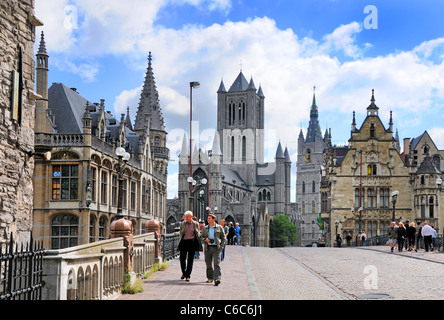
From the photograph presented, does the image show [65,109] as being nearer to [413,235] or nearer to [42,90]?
[42,90]

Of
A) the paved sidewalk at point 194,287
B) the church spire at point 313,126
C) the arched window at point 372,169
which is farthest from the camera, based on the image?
the church spire at point 313,126

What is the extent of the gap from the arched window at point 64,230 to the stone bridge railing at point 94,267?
20341 millimetres

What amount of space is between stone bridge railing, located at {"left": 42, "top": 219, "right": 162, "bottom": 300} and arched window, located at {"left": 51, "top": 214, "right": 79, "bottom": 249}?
2034cm

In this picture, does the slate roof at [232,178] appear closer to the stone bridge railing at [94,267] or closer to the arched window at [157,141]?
the arched window at [157,141]

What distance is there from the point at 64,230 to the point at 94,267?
2657 centimetres

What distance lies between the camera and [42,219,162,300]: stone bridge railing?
889 centimetres

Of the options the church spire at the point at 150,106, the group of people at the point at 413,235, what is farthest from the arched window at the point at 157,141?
the group of people at the point at 413,235

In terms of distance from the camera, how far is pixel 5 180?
44.3 ft

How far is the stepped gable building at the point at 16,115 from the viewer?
13.4 metres

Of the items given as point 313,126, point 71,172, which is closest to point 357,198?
point 71,172

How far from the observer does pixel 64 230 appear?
36375 millimetres
